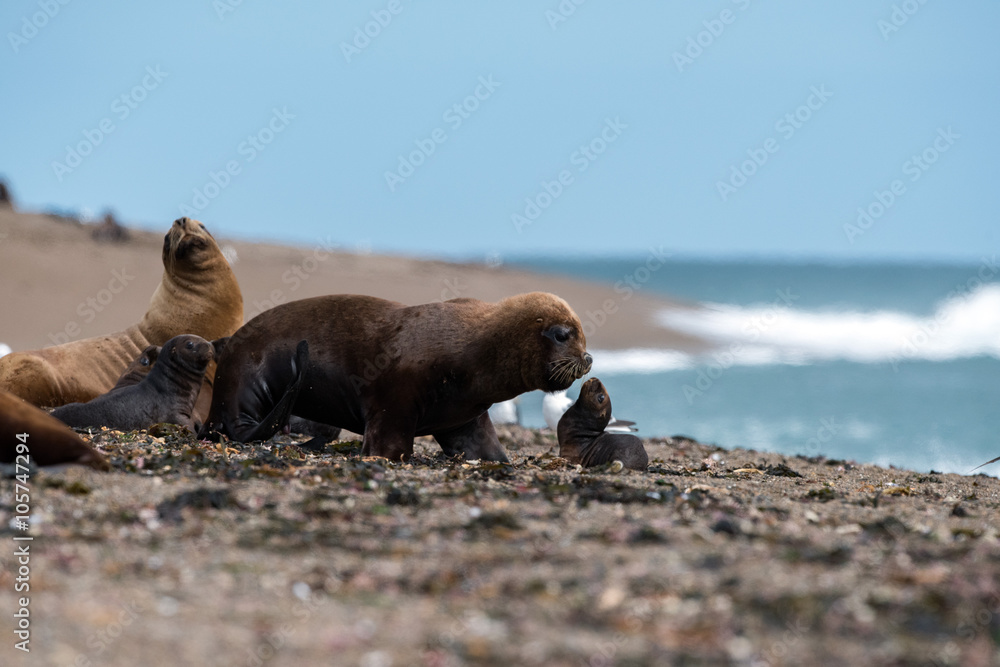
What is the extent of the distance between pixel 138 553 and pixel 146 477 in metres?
1.50

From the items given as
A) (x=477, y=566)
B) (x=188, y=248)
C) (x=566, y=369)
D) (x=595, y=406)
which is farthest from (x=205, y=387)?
(x=477, y=566)

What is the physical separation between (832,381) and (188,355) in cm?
2019

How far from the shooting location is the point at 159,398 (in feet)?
26.4

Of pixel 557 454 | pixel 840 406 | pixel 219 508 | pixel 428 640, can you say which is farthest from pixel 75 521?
pixel 840 406

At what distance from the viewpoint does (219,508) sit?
461cm

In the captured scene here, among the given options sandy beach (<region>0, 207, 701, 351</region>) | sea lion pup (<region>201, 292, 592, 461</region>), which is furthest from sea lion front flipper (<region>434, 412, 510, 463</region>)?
sandy beach (<region>0, 207, 701, 351</region>)

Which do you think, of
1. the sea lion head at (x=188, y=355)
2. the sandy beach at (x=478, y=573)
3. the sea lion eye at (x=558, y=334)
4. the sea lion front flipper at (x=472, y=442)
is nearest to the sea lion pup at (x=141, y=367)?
the sea lion head at (x=188, y=355)

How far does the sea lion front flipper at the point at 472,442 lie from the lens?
755 centimetres

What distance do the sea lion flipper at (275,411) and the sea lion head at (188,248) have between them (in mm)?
2915

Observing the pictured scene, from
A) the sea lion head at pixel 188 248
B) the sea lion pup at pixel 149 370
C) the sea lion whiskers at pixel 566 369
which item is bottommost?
the sea lion pup at pixel 149 370

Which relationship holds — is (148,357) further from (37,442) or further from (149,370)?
(37,442)

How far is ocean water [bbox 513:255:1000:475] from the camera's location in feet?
55.2

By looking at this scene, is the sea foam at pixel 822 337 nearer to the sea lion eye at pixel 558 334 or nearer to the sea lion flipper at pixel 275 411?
the sea lion flipper at pixel 275 411

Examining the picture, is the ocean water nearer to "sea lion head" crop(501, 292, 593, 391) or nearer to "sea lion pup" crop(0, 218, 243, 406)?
"sea lion head" crop(501, 292, 593, 391)
